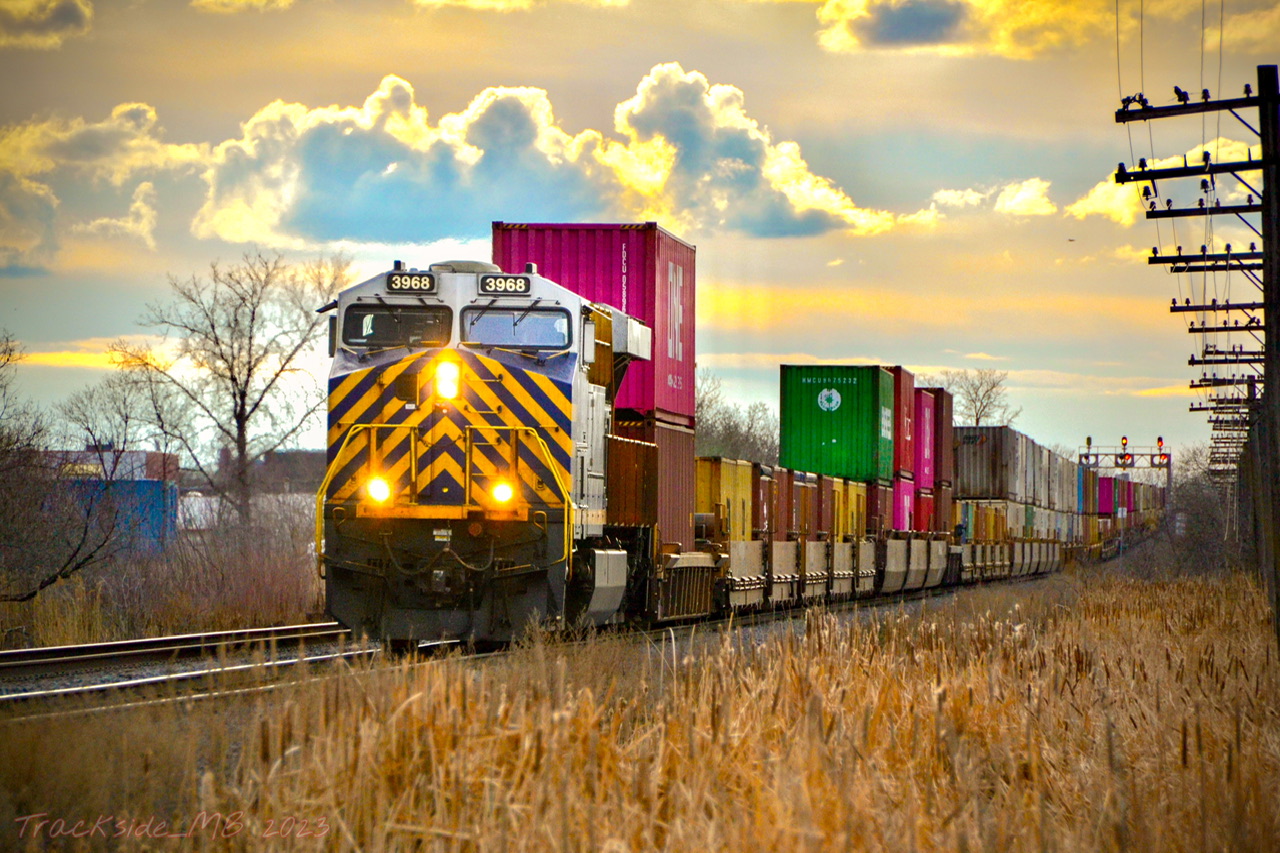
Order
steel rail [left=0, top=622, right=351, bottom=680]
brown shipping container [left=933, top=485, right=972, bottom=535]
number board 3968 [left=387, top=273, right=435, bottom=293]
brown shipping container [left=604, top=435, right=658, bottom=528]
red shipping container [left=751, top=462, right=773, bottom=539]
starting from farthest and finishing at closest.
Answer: brown shipping container [left=933, top=485, right=972, bottom=535]
red shipping container [left=751, top=462, right=773, bottom=539]
brown shipping container [left=604, top=435, right=658, bottom=528]
number board 3968 [left=387, top=273, right=435, bottom=293]
steel rail [left=0, top=622, right=351, bottom=680]

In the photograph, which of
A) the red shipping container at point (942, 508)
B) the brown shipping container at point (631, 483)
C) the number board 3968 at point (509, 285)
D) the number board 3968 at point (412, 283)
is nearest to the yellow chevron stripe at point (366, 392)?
the number board 3968 at point (412, 283)

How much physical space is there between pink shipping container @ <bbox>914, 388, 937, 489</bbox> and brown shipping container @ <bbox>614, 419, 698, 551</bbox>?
13.8 meters

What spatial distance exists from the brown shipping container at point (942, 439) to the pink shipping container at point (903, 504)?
2.67 m

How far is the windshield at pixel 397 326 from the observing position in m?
12.1

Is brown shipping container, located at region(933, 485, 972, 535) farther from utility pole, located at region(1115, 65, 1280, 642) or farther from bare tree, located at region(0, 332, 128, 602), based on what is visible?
bare tree, located at region(0, 332, 128, 602)

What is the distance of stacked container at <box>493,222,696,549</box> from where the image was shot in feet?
48.2

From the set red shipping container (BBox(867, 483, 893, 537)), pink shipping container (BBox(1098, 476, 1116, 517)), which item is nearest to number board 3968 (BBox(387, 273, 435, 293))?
red shipping container (BBox(867, 483, 893, 537))

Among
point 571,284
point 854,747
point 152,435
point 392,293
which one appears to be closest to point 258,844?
point 854,747

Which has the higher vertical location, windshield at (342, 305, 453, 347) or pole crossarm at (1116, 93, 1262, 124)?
pole crossarm at (1116, 93, 1262, 124)

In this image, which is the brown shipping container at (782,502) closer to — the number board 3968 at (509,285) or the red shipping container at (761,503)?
the red shipping container at (761,503)

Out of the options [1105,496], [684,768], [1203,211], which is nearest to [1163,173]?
[1203,211]

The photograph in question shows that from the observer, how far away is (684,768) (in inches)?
196

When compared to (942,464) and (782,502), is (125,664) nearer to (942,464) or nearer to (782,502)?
(782,502)

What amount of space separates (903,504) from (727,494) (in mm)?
10984
